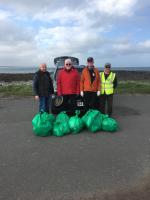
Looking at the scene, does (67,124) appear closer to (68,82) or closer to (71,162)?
(68,82)

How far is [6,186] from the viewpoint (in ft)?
18.4

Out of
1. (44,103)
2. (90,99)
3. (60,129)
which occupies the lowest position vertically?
(60,129)

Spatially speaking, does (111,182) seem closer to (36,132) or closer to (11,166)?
(11,166)

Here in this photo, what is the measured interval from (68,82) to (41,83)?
39.0 inches

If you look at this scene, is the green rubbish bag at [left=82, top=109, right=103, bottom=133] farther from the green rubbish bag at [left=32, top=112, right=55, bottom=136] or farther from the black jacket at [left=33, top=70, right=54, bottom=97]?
the black jacket at [left=33, top=70, right=54, bottom=97]

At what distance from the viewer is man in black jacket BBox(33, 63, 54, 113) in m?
10.4

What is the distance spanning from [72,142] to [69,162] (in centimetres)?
148

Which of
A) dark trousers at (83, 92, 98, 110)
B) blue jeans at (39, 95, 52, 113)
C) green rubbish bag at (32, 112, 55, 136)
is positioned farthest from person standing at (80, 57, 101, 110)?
green rubbish bag at (32, 112, 55, 136)

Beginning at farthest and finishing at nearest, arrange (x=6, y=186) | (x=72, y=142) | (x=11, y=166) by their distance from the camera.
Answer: (x=72, y=142)
(x=11, y=166)
(x=6, y=186)

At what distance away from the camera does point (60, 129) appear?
895 centimetres

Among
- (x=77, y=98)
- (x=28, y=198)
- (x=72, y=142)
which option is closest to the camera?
(x=28, y=198)

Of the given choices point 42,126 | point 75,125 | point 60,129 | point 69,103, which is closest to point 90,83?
point 69,103

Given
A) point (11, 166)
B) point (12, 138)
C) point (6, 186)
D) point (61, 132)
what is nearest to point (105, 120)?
point (61, 132)

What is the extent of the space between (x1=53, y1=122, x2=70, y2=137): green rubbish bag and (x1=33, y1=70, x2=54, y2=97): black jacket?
5.79 ft
